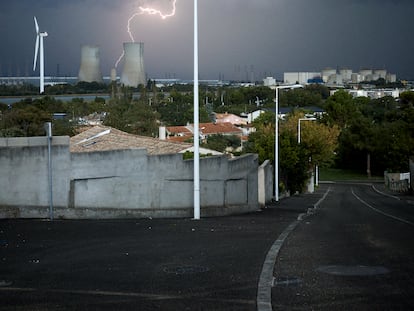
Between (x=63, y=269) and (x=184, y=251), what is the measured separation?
92.3 inches

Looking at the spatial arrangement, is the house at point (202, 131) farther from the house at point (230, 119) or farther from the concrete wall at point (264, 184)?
the concrete wall at point (264, 184)

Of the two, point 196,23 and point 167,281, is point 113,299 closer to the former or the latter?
point 167,281

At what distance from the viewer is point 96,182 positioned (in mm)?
18328

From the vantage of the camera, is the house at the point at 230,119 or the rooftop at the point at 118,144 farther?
the house at the point at 230,119

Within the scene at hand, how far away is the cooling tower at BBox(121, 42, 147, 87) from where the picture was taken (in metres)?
119

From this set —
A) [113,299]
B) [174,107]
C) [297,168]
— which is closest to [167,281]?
[113,299]

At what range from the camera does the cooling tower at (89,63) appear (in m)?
127

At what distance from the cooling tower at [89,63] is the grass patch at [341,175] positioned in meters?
50.3

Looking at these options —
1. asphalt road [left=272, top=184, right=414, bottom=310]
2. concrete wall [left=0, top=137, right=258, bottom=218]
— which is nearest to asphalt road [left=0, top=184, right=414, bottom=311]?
asphalt road [left=272, top=184, right=414, bottom=310]

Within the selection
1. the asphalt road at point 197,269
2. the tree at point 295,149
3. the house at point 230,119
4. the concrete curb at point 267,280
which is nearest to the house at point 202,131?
the tree at point 295,149

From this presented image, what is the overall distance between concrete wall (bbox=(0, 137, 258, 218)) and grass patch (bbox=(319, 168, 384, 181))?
3071 inches

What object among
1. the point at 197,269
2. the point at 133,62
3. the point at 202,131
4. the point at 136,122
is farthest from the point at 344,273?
the point at 133,62

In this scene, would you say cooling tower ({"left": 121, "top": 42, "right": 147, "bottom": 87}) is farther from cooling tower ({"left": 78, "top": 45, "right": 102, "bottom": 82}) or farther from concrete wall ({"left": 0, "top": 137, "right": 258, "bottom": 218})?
concrete wall ({"left": 0, "top": 137, "right": 258, "bottom": 218})

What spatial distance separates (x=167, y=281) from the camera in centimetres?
880
